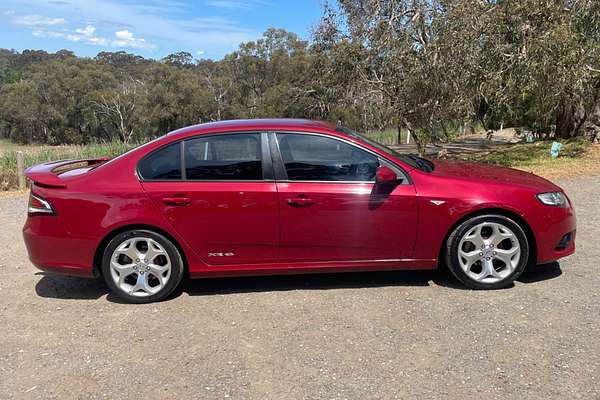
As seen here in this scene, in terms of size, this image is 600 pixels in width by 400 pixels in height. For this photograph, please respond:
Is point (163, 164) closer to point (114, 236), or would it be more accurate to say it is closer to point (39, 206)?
point (114, 236)

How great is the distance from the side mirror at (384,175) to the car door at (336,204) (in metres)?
0.07

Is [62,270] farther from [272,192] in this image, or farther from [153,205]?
[272,192]

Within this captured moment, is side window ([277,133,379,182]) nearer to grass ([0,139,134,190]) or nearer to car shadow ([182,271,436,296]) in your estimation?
car shadow ([182,271,436,296])

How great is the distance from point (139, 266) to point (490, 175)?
3.23m

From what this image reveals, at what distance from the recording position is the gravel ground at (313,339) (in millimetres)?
3154

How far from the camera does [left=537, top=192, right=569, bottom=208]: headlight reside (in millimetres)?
4473

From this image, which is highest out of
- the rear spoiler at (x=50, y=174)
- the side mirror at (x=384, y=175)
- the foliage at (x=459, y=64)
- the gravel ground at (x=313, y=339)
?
the foliage at (x=459, y=64)

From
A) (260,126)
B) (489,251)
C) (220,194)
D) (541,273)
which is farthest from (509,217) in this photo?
(220,194)

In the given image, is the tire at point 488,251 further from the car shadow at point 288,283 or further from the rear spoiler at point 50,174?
the rear spoiler at point 50,174

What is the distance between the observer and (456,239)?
4.43m

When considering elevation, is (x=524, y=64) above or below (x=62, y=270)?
above

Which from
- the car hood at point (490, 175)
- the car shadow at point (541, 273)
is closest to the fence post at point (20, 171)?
the car hood at point (490, 175)

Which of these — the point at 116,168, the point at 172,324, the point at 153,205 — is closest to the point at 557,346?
the point at 172,324

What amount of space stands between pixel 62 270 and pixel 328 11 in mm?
12840
